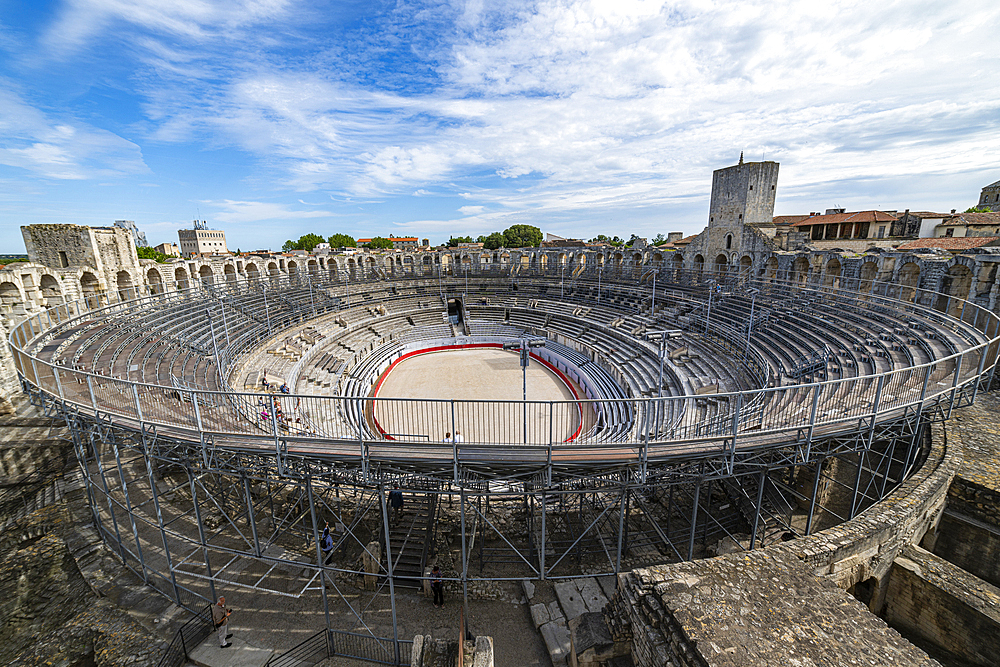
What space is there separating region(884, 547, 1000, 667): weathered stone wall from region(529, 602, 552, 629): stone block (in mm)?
6325

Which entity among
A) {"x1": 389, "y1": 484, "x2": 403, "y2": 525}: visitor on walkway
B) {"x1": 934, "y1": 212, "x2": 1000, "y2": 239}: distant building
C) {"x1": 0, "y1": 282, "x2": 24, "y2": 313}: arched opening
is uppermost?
{"x1": 934, "y1": 212, "x2": 1000, "y2": 239}: distant building

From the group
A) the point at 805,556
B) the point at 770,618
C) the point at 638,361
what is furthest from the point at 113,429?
the point at 638,361

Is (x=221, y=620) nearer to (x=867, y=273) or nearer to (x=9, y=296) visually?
(x=9, y=296)

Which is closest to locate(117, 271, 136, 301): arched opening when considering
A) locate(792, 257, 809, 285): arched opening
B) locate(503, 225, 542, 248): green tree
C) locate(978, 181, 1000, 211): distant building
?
locate(792, 257, 809, 285): arched opening

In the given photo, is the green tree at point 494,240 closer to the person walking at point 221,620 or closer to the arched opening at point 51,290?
the arched opening at point 51,290

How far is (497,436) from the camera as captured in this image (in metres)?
15.0

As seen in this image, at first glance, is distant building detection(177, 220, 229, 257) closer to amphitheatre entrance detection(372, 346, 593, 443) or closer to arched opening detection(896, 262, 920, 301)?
amphitheatre entrance detection(372, 346, 593, 443)

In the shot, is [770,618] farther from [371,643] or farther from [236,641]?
[236,641]

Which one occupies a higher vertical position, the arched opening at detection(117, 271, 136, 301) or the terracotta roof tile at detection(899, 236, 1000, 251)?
the terracotta roof tile at detection(899, 236, 1000, 251)

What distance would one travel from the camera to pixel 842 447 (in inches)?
324

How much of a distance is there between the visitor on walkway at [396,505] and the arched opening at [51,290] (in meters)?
25.0

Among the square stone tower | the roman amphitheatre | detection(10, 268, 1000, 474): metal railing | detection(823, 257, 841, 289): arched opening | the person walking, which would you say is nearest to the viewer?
the roman amphitheatre

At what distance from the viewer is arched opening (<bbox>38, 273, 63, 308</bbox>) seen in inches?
875

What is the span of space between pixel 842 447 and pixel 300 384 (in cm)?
2062
